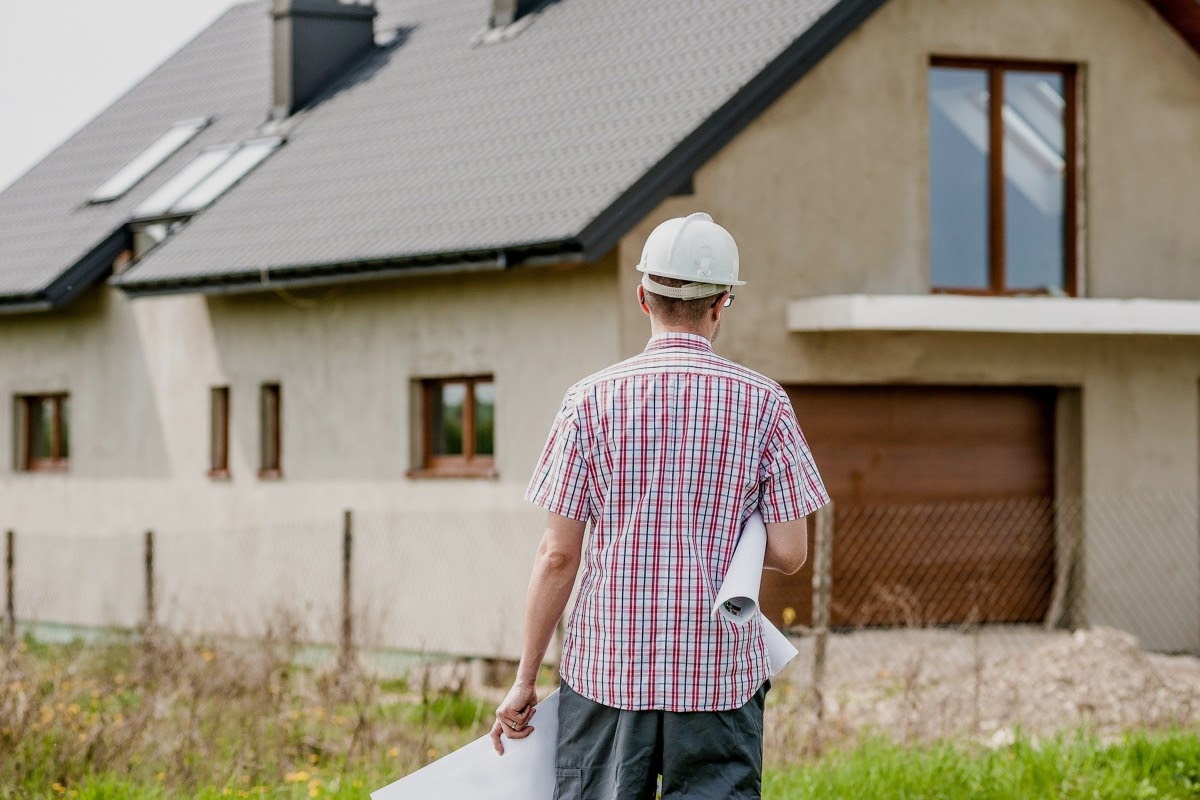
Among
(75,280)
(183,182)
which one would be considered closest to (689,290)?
(75,280)

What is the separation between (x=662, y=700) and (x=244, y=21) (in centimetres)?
1926

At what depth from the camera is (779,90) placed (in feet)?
43.4

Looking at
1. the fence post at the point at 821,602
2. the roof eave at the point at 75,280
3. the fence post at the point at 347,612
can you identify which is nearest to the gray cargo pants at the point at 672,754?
the fence post at the point at 821,602

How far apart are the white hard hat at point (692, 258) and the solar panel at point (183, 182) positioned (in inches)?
535

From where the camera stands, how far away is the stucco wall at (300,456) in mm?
13711

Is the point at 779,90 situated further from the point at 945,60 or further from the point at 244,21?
the point at 244,21

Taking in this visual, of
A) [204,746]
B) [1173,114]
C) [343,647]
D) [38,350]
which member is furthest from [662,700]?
[38,350]

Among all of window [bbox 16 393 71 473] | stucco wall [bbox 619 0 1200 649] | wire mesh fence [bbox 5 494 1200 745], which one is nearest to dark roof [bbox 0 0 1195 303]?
stucco wall [bbox 619 0 1200 649]

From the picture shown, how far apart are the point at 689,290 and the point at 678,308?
0.16 ft

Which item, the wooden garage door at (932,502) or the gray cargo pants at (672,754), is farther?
the wooden garage door at (932,502)

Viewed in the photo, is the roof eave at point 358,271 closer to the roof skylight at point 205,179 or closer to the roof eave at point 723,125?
the roof eave at point 723,125

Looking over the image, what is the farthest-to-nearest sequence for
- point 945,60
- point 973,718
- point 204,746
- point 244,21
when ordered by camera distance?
1. point 244,21
2. point 945,60
3. point 973,718
4. point 204,746

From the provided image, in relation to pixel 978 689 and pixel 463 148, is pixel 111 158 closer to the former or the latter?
pixel 463 148

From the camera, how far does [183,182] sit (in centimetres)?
1770
